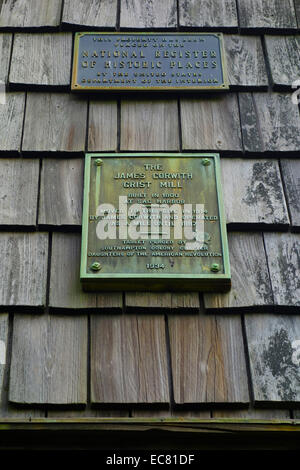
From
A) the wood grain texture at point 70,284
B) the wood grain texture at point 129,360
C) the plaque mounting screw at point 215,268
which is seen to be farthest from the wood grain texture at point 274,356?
the wood grain texture at point 70,284

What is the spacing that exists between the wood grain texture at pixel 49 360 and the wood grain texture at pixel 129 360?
6 centimetres

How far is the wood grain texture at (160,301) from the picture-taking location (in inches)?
106

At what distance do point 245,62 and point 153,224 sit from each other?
1.20 m

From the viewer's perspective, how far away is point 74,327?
266 centimetres

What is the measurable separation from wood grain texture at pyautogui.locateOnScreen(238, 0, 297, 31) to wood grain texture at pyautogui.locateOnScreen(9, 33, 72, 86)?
40.1 inches

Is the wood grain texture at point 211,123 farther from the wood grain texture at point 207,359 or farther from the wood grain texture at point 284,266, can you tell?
the wood grain texture at point 207,359

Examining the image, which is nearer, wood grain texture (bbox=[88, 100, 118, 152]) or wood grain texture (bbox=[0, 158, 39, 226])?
wood grain texture (bbox=[0, 158, 39, 226])

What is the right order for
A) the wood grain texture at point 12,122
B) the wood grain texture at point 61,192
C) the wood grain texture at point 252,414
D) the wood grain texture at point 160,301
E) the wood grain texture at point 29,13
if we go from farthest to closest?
the wood grain texture at point 29,13, the wood grain texture at point 12,122, the wood grain texture at point 61,192, the wood grain texture at point 160,301, the wood grain texture at point 252,414

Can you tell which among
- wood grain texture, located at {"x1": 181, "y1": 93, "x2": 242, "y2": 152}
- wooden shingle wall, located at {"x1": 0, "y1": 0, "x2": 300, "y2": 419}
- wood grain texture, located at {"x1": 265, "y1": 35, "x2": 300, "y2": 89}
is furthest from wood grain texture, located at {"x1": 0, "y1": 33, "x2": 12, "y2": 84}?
wood grain texture, located at {"x1": 265, "y1": 35, "x2": 300, "y2": 89}

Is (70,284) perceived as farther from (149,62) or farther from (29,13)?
(29,13)

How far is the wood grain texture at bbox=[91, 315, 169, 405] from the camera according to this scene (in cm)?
248

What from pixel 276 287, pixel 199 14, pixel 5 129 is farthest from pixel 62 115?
pixel 276 287

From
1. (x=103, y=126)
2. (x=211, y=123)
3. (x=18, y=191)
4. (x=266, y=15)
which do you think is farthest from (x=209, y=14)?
(x=18, y=191)

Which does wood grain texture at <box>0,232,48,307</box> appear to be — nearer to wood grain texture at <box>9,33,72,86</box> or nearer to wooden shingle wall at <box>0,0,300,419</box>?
wooden shingle wall at <box>0,0,300,419</box>
